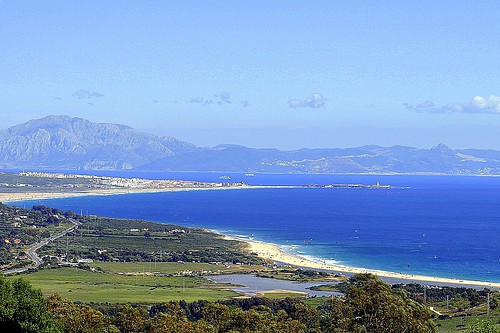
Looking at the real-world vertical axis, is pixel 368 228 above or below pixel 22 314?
below

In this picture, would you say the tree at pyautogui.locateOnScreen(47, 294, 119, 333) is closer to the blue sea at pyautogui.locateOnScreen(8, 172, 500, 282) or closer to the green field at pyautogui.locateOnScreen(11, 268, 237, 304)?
the green field at pyautogui.locateOnScreen(11, 268, 237, 304)

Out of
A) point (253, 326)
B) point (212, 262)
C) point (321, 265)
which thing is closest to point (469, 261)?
point (321, 265)

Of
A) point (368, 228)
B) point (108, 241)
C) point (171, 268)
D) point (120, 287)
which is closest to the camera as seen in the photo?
point (120, 287)

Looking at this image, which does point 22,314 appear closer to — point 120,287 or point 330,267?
point 120,287

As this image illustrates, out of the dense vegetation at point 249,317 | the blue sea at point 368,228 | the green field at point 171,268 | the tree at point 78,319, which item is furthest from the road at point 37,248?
the dense vegetation at point 249,317

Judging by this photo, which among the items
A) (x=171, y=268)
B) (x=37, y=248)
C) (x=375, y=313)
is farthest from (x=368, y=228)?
(x=375, y=313)
